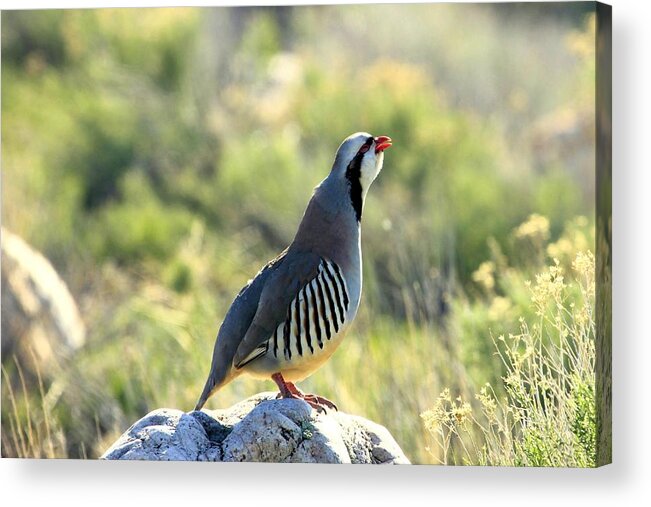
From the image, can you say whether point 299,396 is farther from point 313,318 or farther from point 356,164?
point 356,164

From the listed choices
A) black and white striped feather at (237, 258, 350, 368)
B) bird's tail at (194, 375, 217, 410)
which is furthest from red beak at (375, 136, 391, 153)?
bird's tail at (194, 375, 217, 410)

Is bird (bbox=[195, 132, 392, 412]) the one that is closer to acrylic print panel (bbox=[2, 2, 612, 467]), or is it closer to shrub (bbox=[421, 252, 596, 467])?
acrylic print panel (bbox=[2, 2, 612, 467])

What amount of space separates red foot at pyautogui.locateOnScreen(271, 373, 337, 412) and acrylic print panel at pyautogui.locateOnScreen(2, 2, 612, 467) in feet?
0.04

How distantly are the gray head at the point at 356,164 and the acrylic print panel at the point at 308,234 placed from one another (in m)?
0.01

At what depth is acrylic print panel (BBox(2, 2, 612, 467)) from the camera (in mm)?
6848

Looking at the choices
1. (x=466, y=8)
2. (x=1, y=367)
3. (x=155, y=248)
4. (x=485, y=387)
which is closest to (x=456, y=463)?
(x=485, y=387)

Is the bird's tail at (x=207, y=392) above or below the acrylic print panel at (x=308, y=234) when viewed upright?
below

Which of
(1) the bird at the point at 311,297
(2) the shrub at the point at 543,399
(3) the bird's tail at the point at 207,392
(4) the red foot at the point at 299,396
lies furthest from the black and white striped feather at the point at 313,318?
(2) the shrub at the point at 543,399

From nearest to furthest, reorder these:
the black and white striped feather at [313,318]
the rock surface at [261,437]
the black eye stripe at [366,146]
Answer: the rock surface at [261,437], the black and white striped feather at [313,318], the black eye stripe at [366,146]

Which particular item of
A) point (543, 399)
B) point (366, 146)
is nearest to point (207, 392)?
point (366, 146)

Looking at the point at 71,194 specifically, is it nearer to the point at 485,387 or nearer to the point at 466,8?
the point at 466,8

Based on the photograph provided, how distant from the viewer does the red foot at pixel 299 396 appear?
672 cm

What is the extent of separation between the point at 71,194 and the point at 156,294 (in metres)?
1.05

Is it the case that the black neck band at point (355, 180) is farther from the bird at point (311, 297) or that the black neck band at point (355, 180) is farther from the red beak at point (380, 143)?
the red beak at point (380, 143)
